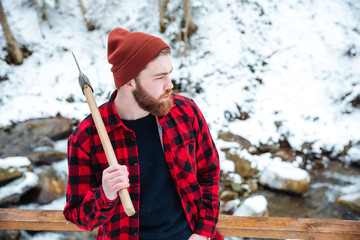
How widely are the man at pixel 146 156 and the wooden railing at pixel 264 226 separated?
13.4 inches

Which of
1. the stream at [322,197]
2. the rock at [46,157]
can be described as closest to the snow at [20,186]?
the rock at [46,157]

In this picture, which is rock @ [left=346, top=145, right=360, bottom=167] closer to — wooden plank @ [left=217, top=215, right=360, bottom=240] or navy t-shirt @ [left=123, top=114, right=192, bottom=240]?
wooden plank @ [left=217, top=215, right=360, bottom=240]

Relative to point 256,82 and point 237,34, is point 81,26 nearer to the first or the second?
point 237,34

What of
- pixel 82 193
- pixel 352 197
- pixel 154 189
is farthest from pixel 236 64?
pixel 82 193

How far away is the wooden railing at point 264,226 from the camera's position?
1.76 m

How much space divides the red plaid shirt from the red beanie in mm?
218

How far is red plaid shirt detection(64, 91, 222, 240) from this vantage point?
4.27 feet

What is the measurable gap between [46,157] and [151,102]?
452 centimetres

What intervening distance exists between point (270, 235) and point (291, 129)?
459 centimetres

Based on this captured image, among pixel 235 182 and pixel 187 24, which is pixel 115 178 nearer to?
pixel 235 182

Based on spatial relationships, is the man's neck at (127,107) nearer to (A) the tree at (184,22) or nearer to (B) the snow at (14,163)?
(B) the snow at (14,163)

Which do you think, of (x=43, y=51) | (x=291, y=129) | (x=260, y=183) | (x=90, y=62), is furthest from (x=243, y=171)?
→ (x=43, y=51)

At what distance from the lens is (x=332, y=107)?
20.8 feet

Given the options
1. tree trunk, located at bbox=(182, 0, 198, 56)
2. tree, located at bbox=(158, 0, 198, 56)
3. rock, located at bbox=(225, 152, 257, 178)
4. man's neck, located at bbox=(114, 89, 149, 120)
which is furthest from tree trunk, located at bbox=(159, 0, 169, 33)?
man's neck, located at bbox=(114, 89, 149, 120)
